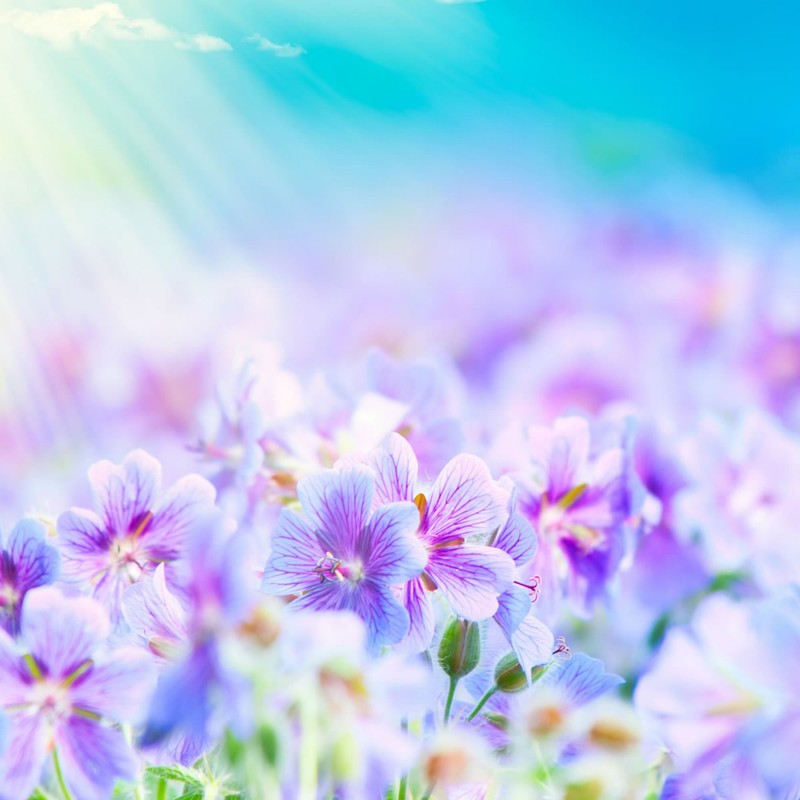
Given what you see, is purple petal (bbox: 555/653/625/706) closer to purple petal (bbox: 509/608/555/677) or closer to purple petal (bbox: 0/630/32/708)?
purple petal (bbox: 509/608/555/677)

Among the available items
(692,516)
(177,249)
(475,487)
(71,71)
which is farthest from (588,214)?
(475,487)

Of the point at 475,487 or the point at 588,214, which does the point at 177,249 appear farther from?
the point at 475,487

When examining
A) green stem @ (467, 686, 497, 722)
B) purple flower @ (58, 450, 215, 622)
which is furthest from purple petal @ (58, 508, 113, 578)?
green stem @ (467, 686, 497, 722)

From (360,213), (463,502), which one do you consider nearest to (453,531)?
(463,502)

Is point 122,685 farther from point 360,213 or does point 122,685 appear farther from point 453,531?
point 360,213

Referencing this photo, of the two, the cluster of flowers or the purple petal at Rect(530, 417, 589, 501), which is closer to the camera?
the cluster of flowers

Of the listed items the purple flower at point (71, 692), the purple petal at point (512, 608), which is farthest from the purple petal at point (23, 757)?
the purple petal at point (512, 608)

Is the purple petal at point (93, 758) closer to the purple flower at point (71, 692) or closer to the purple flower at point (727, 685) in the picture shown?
the purple flower at point (71, 692)
